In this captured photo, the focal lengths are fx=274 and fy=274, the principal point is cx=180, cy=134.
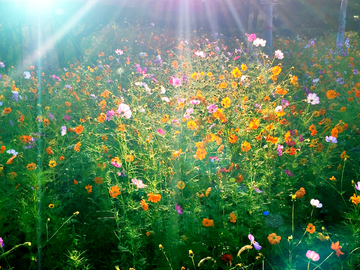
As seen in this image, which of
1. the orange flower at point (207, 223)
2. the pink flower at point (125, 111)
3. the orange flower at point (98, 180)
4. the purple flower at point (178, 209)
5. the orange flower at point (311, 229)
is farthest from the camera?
the pink flower at point (125, 111)

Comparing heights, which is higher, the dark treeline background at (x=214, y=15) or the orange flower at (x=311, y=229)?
the dark treeline background at (x=214, y=15)

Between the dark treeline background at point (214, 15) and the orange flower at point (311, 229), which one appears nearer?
the orange flower at point (311, 229)

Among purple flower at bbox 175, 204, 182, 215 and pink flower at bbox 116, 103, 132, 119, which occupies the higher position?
pink flower at bbox 116, 103, 132, 119

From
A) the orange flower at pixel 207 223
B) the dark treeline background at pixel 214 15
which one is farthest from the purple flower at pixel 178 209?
the dark treeline background at pixel 214 15

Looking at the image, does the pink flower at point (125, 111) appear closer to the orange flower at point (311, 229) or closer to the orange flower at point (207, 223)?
the orange flower at point (207, 223)

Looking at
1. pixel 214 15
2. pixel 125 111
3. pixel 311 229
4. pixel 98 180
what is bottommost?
pixel 311 229

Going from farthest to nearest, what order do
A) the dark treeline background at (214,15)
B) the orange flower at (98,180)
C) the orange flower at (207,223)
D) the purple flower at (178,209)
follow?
the dark treeline background at (214,15), the orange flower at (98,180), the purple flower at (178,209), the orange flower at (207,223)

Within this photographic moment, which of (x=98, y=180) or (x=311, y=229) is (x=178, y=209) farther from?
(x=311, y=229)

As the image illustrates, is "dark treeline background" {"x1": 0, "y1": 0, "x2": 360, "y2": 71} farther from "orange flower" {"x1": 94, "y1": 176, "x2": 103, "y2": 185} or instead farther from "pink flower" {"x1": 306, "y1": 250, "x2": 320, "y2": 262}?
"pink flower" {"x1": 306, "y1": 250, "x2": 320, "y2": 262}

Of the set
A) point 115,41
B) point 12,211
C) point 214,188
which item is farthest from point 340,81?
point 115,41

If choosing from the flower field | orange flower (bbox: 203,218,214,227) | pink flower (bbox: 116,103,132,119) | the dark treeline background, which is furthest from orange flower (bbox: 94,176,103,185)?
the dark treeline background

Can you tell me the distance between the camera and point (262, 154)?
2.31 m

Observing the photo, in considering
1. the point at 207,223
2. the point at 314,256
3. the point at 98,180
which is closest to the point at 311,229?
the point at 314,256

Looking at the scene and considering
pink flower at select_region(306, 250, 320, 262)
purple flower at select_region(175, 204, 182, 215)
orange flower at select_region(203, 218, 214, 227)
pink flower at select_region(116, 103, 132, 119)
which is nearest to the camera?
pink flower at select_region(306, 250, 320, 262)
